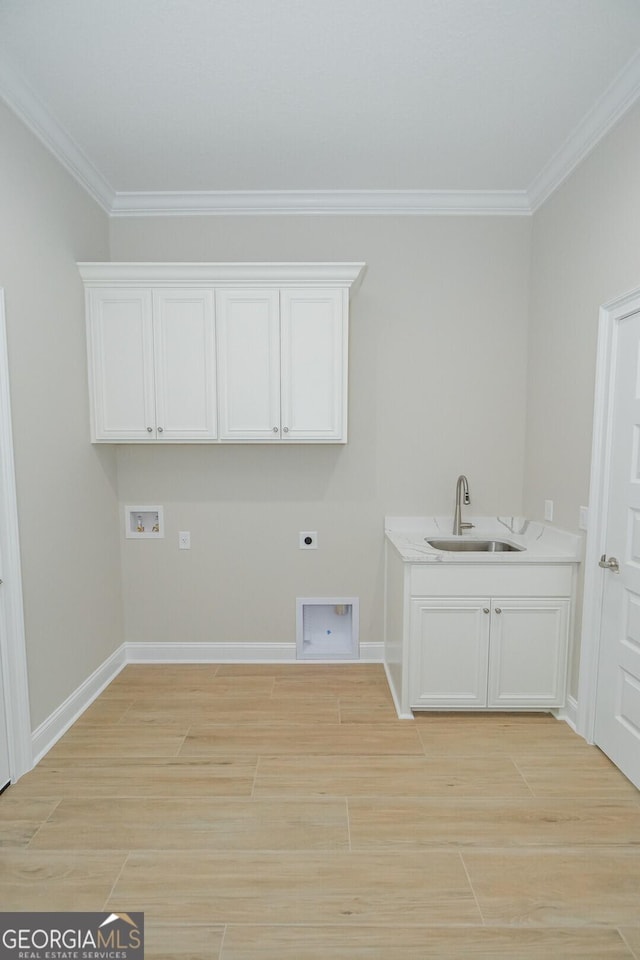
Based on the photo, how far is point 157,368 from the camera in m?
2.87

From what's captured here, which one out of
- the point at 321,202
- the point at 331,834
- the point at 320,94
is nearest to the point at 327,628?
the point at 331,834

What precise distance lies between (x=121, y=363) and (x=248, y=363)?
74 cm

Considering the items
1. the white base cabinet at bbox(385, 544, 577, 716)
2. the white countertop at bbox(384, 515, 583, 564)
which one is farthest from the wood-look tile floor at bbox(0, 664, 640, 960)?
the white countertop at bbox(384, 515, 583, 564)

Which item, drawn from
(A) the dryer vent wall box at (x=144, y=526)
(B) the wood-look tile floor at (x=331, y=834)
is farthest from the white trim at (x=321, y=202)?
(B) the wood-look tile floor at (x=331, y=834)

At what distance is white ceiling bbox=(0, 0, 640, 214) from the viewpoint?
1.81 m

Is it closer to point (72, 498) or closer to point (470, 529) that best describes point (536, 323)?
point (470, 529)

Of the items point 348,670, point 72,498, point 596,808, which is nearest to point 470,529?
point 348,670

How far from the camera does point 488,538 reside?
3094 mm

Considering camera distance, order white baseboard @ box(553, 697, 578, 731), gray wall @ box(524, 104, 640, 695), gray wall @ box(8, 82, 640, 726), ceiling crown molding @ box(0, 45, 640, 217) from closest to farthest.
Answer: gray wall @ box(524, 104, 640, 695), white baseboard @ box(553, 697, 578, 731), gray wall @ box(8, 82, 640, 726), ceiling crown molding @ box(0, 45, 640, 217)

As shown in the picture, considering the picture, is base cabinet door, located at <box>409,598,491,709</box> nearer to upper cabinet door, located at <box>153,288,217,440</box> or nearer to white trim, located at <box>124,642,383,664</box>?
white trim, located at <box>124,642,383,664</box>

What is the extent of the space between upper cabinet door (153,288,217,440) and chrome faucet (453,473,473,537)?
1568 millimetres

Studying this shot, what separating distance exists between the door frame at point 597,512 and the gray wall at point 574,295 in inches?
3.0

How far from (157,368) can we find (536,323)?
2323 mm

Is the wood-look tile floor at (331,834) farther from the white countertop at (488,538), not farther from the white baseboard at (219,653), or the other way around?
the white countertop at (488,538)
